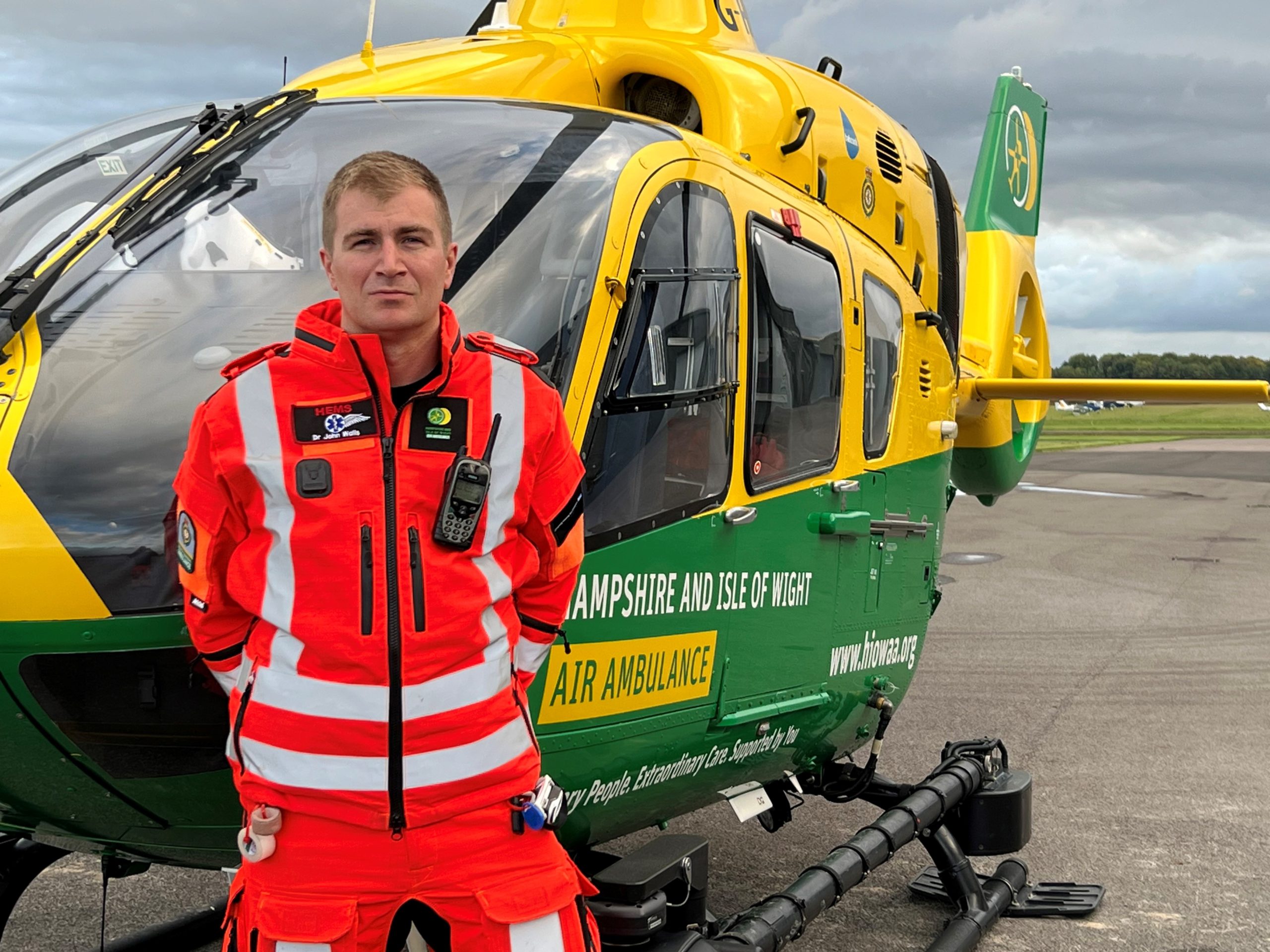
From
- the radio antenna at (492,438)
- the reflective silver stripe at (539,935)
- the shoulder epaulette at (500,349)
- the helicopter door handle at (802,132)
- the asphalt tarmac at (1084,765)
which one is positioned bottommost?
the asphalt tarmac at (1084,765)

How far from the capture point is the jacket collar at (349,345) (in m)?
2.23

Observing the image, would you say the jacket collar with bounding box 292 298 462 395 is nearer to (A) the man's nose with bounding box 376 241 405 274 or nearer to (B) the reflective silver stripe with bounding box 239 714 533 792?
(A) the man's nose with bounding box 376 241 405 274

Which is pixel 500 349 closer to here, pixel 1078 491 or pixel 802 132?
pixel 802 132

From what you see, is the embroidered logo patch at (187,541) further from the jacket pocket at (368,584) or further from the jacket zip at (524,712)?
the jacket zip at (524,712)

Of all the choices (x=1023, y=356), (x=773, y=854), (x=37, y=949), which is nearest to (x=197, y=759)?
(x=37, y=949)

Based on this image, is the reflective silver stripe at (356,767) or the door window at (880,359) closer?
the reflective silver stripe at (356,767)

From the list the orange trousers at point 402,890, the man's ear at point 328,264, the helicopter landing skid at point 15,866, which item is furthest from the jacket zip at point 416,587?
the helicopter landing skid at point 15,866

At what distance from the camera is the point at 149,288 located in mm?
2895

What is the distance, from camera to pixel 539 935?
2326 mm

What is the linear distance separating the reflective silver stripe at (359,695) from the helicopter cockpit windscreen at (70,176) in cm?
139

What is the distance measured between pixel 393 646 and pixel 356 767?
20 centimetres

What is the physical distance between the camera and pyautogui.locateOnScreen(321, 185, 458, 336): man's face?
2227 mm

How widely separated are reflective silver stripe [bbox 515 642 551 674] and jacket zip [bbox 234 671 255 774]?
0.46 metres

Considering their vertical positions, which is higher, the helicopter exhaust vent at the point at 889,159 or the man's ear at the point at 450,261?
the helicopter exhaust vent at the point at 889,159
